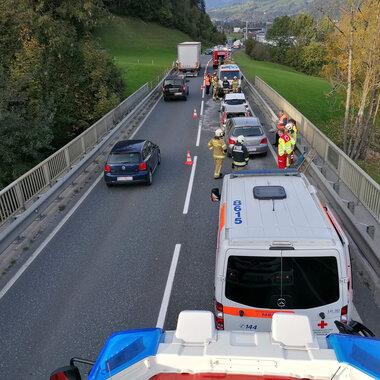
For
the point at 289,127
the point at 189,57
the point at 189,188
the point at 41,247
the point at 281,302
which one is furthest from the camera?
the point at 189,57

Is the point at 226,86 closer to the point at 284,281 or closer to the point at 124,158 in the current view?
the point at 124,158

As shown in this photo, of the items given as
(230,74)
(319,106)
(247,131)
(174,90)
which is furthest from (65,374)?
(319,106)

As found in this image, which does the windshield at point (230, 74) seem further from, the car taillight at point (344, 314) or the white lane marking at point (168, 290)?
the car taillight at point (344, 314)

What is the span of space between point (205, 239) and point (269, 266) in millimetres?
4873

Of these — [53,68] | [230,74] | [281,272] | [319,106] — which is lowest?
[319,106]

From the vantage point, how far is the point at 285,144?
13.2 m

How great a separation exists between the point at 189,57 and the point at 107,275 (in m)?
39.8

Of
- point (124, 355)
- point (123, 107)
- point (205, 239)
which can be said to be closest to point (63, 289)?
point (205, 239)

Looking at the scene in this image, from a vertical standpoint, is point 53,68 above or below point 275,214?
above

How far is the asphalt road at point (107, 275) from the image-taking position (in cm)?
661

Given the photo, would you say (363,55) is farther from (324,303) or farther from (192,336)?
(192,336)

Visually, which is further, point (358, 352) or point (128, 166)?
point (128, 166)

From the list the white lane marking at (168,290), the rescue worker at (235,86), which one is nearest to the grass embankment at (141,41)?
the rescue worker at (235,86)

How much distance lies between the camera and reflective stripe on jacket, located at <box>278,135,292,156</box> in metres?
13.0
